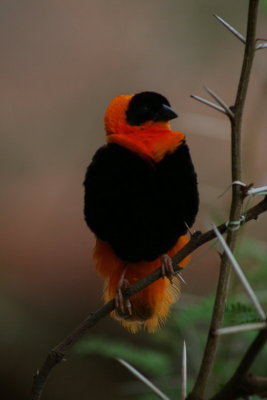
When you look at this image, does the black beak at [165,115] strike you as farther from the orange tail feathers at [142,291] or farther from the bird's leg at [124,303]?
the bird's leg at [124,303]

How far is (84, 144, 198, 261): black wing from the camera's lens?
267 cm

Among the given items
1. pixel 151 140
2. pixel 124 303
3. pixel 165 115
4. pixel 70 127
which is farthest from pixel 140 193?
pixel 70 127

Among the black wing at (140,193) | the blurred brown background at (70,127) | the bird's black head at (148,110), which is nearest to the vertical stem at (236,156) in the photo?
the black wing at (140,193)

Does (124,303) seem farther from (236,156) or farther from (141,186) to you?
(236,156)

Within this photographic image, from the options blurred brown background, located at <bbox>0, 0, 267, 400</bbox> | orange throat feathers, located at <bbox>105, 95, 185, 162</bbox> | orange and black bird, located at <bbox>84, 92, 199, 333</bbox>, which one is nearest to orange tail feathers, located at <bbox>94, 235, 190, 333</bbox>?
orange and black bird, located at <bbox>84, 92, 199, 333</bbox>

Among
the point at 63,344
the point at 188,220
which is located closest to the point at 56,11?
the point at 188,220

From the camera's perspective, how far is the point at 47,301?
7859mm

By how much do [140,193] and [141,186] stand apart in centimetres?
3

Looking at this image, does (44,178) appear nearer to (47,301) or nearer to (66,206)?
(66,206)

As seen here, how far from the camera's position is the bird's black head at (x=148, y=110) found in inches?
119

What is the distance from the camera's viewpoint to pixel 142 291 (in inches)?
140

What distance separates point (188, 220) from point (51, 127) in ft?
19.0

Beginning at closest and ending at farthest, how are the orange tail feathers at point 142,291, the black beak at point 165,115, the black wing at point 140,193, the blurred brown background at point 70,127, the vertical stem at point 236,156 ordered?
the vertical stem at point 236,156 < the black wing at point 140,193 < the black beak at point 165,115 < the orange tail feathers at point 142,291 < the blurred brown background at point 70,127

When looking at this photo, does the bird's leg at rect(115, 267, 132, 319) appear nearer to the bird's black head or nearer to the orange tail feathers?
the orange tail feathers
